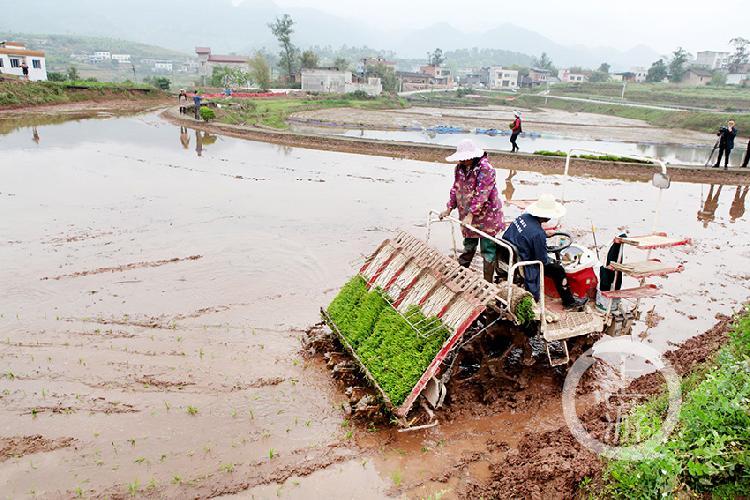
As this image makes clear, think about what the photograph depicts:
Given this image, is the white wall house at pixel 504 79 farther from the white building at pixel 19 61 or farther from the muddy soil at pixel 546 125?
the white building at pixel 19 61

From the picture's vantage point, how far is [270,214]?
14.0 meters

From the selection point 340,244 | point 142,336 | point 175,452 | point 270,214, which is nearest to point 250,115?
point 270,214

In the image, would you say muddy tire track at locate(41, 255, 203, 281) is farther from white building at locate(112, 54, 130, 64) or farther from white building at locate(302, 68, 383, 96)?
white building at locate(112, 54, 130, 64)

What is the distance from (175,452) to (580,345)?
5.57m

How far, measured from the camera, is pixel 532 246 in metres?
6.43

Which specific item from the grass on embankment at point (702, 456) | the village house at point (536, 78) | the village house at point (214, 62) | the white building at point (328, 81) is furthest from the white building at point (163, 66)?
the grass on embankment at point (702, 456)

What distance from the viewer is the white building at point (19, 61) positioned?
50.6 meters

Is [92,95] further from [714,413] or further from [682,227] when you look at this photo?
[714,413]

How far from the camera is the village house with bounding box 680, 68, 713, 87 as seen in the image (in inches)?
4080

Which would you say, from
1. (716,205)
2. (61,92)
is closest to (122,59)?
(61,92)

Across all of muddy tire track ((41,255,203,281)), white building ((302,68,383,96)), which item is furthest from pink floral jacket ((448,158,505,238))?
white building ((302,68,383,96))

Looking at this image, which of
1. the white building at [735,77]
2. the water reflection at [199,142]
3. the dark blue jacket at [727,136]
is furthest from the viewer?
the white building at [735,77]

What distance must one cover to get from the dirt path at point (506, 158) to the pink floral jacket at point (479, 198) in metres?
15.3

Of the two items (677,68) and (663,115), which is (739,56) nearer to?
(677,68)
